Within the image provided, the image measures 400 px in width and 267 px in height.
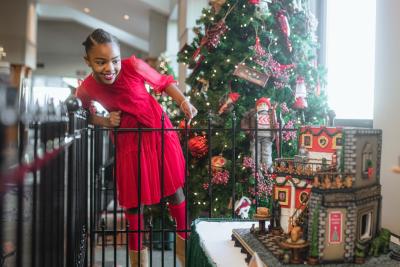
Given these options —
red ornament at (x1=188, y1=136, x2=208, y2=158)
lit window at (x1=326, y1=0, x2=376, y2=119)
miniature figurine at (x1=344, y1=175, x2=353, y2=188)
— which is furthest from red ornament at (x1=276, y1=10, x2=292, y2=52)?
miniature figurine at (x1=344, y1=175, x2=353, y2=188)

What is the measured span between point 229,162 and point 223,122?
0.96ft

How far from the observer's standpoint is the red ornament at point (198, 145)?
10.9 ft

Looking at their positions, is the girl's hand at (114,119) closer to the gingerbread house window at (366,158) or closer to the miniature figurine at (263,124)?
the miniature figurine at (263,124)

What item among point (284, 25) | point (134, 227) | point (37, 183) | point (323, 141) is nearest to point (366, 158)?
point (323, 141)

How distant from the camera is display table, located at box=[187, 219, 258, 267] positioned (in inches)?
58.5

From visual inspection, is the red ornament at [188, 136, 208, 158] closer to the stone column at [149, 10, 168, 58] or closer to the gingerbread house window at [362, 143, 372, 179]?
the gingerbread house window at [362, 143, 372, 179]

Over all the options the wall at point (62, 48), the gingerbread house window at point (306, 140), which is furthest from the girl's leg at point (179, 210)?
the wall at point (62, 48)

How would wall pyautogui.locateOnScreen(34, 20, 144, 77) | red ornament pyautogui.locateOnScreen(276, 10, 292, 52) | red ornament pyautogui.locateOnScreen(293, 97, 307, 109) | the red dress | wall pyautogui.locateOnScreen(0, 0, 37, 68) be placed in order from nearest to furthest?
the red dress → red ornament pyautogui.locateOnScreen(293, 97, 307, 109) → red ornament pyautogui.locateOnScreen(276, 10, 292, 52) → wall pyautogui.locateOnScreen(0, 0, 37, 68) → wall pyautogui.locateOnScreen(34, 20, 144, 77)

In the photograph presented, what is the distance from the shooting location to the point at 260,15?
3328mm

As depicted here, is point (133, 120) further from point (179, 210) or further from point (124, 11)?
point (124, 11)

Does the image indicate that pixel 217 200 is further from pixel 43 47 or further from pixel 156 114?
pixel 43 47

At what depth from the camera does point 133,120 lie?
8.39 ft

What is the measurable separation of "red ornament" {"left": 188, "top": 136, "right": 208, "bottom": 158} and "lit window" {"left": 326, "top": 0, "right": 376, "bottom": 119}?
3.50 ft

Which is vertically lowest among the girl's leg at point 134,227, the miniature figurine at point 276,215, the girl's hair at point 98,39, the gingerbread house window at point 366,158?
the girl's leg at point 134,227
